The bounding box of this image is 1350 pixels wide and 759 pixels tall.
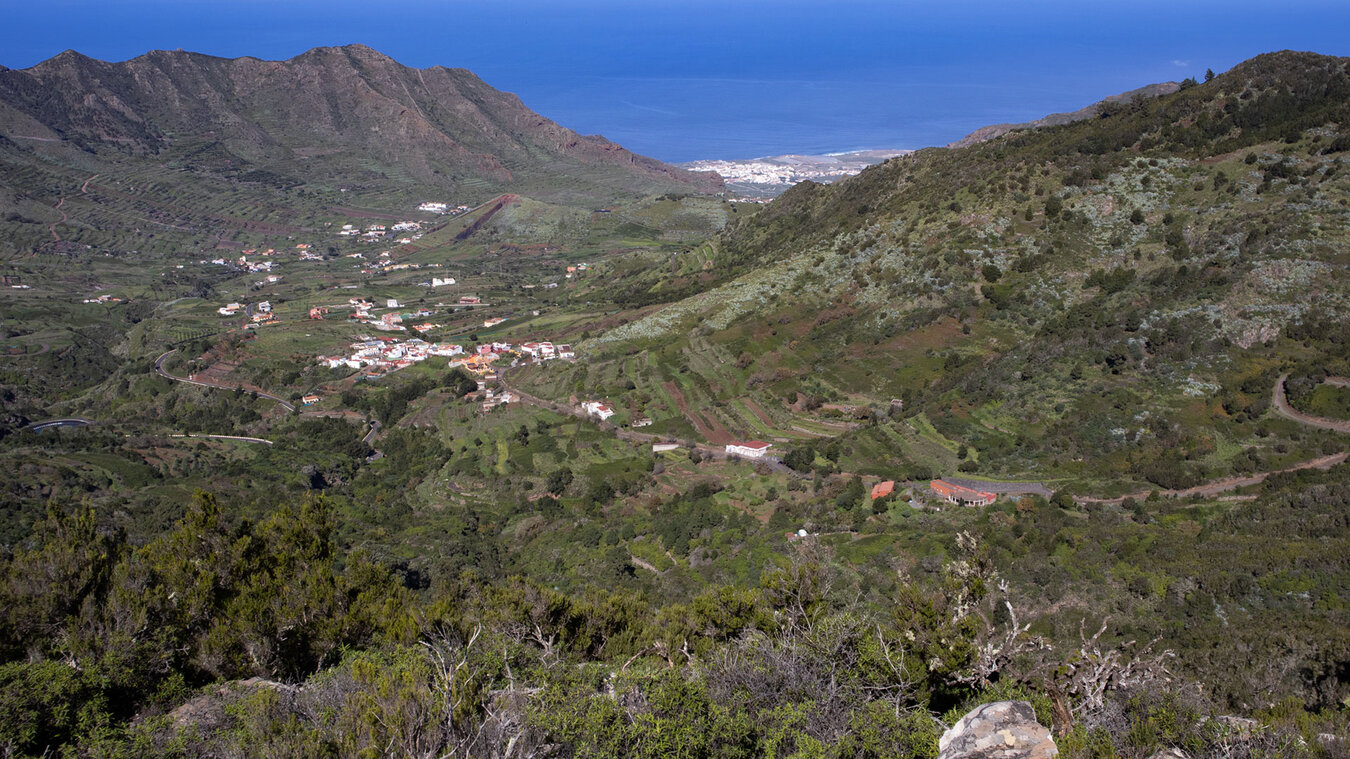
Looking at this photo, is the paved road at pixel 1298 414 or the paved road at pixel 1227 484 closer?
the paved road at pixel 1227 484

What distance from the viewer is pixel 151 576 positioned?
13.5 meters

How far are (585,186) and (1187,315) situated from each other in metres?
123

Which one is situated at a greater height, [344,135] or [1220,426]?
[344,135]

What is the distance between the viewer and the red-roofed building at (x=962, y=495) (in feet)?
78.0

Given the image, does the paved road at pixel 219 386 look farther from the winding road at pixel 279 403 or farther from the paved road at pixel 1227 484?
the paved road at pixel 1227 484

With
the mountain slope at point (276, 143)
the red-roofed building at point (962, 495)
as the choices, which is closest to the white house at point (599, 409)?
the red-roofed building at point (962, 495)

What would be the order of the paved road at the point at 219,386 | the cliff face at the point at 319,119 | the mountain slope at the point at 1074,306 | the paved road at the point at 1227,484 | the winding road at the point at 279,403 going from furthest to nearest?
1. the cliff face at the point at 319,119
2. the paved road at the point at 219,386
3. the winding road at the point at 279,403
4. the mountain slope at the point at 1074,306
5. the paved road at the point at 1227,484

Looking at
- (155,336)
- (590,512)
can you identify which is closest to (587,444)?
(590,512)

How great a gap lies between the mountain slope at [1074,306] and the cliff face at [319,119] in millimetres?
95866

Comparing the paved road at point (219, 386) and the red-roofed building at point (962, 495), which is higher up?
the paved road at point (219, 386)

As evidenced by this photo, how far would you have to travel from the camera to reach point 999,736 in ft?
27.9

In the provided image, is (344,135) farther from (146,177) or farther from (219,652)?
(219,652)

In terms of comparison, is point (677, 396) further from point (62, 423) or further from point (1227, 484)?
point (62, 423)

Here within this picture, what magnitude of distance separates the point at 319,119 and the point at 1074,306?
157 meters
